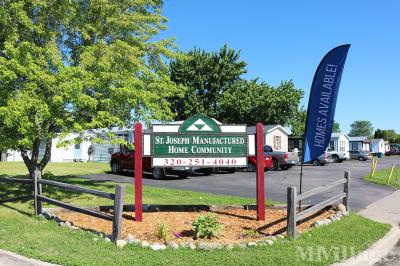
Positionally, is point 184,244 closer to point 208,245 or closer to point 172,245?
point 172,245

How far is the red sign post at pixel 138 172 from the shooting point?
31.4 ft

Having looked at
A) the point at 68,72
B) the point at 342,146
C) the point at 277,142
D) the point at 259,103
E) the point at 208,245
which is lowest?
the point at 208,245

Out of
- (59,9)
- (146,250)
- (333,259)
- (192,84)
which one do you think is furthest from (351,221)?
(192,84)

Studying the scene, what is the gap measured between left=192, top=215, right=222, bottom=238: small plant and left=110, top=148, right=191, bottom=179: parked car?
13.7 metres

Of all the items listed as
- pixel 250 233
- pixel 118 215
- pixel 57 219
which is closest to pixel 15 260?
pixel 118 215

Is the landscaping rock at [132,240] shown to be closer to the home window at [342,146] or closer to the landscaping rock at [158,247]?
the landscaping rock at [158,247]

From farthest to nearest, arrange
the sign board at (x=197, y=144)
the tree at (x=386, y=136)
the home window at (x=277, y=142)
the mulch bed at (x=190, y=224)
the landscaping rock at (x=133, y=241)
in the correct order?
the tree at (x=386, y=136), the home window at (x=277, y=142), the sign board at (x=197, y=144), the mulch bed at (x=190, y=224), the landscaping rock at (x=133, y=241)

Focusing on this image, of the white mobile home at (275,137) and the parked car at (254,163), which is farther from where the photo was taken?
the white mobile home at (275,137)

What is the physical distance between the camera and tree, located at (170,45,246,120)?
51000mm

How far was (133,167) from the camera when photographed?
24.0 m

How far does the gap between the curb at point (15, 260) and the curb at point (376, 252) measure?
440cm

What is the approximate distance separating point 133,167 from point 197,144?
47.1ft

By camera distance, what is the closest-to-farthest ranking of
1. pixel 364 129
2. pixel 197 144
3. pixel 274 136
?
pixel 197 144 < pixel 274 136 < pixel 364 129

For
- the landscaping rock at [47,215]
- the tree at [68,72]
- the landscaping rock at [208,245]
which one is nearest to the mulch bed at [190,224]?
the landscaping rock at [47,215]
